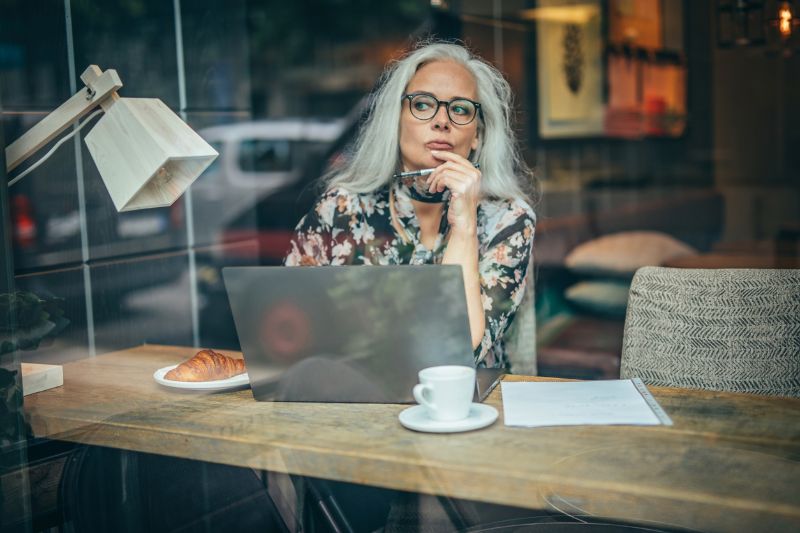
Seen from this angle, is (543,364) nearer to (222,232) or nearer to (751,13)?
(222,232)

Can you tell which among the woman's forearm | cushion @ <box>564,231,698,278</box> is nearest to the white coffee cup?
the woman's forearm

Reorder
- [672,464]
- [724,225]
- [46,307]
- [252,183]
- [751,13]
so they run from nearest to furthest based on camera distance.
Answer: [672,464] → [46,307] → [252,183] → [751,13] → [724,225]

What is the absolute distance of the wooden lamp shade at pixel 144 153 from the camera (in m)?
1.46

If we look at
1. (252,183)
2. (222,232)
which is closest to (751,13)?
(252,183)

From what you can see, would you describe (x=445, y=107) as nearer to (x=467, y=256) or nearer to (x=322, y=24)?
(x=467, y=256)

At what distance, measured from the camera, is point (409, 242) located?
215cm

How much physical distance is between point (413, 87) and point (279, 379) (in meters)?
0.93

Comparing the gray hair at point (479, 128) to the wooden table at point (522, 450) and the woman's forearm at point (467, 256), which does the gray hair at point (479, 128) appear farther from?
the wooden table at point (522, 450)

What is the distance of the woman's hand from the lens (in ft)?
6.08

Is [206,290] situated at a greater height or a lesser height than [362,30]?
lesser

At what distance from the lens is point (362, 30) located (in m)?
10.4

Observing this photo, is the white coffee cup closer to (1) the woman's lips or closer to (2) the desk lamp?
(2) the desk lamp

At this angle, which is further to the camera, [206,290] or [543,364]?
[543,364]

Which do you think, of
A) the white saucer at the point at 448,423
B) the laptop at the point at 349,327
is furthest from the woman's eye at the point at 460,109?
the white saucer at the point at 448,423
